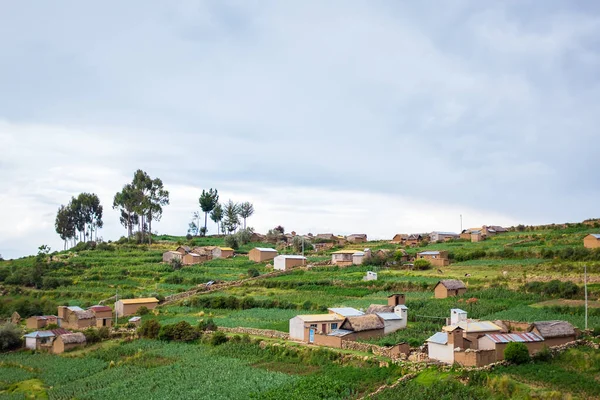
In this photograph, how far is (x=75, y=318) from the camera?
169ft

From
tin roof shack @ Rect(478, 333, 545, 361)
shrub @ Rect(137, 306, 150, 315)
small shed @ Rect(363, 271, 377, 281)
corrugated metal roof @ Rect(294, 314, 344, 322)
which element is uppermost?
small shed @ Rect(363, 271, 377, 281)

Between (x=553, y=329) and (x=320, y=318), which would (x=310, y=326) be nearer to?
(x=320, y=318)

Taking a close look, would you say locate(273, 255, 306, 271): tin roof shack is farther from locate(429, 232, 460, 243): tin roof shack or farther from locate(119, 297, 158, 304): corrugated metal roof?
locate(429, 232, 460, 243): tin roof shack

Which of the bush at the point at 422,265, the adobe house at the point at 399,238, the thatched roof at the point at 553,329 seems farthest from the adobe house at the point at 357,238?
the thatched roof at the point at 553,329

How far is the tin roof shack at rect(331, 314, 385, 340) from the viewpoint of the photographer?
37.8 meters

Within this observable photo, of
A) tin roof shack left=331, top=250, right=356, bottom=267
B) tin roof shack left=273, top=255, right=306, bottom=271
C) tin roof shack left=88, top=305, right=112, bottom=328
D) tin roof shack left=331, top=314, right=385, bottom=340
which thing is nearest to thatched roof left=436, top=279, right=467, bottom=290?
tin roof shack left=331, top=314, right=385, bottom=340

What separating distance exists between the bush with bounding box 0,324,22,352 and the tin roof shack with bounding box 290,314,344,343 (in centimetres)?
2432

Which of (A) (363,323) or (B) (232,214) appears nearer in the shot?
(A) (363,323)

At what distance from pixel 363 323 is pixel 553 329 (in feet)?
39.1

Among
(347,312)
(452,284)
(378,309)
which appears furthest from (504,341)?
(452,284)

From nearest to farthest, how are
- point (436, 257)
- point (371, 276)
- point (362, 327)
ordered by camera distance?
point (362, 327) → point (371, 276) → point (436, 257)

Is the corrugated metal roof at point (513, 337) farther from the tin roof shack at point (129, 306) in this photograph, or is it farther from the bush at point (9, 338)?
the bush at point (9, 338)

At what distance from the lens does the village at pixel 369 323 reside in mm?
31078

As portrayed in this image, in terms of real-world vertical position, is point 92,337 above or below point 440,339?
below
